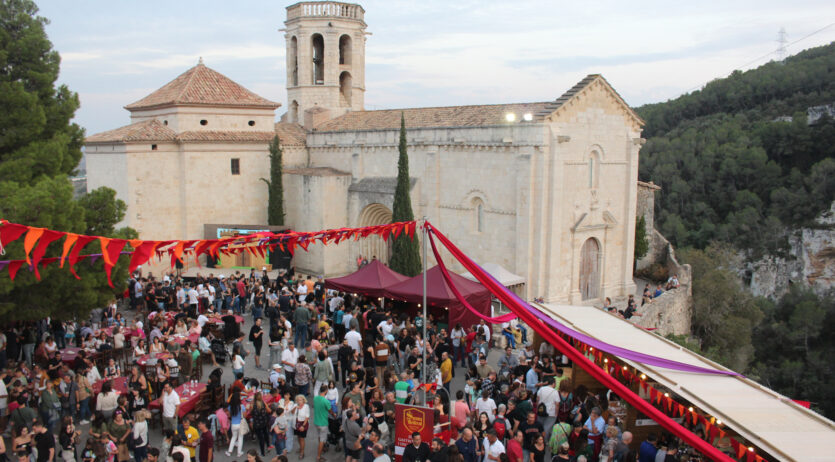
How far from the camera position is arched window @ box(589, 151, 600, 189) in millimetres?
26781

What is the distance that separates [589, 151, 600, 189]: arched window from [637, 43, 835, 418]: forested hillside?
888 centimetres

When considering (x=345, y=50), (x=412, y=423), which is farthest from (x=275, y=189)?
(x=412, y=423)

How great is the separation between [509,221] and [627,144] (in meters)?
7.01

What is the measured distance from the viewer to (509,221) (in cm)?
2553

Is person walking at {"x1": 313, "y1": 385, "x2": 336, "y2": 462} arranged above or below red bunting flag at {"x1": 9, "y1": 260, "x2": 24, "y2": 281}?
below

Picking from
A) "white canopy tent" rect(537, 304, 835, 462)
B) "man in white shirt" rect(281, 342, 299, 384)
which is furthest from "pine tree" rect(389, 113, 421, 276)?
"white canopy tent" rect(537, 304, 835, 462)

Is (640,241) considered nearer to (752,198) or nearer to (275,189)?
(275,189)

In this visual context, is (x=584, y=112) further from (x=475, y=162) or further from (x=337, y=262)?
(x=337, y=262)

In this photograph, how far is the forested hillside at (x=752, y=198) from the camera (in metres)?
33.2

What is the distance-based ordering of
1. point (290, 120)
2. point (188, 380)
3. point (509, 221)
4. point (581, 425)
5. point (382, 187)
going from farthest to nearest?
point (290, 120)
point (382, 187)
point (509, 221)
point (188, 380)
point (581, 425)

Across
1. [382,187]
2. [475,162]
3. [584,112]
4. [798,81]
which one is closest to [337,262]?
[382,187]

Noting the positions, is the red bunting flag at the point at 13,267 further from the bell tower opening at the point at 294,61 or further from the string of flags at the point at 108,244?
the bell tower opening at the point at 294,61

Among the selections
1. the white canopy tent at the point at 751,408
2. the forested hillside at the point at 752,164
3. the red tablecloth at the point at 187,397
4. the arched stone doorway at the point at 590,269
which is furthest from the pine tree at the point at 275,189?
the forested hillside at the point at 752,164

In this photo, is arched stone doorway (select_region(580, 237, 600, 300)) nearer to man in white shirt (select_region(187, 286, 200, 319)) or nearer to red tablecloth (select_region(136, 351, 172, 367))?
man in white shirt (select_region(187, 286, 200, 319))
